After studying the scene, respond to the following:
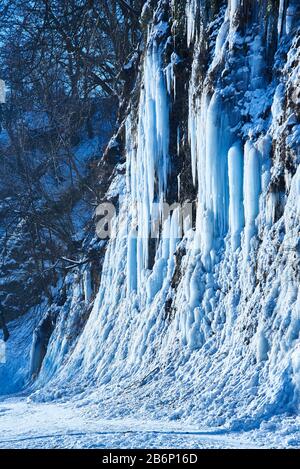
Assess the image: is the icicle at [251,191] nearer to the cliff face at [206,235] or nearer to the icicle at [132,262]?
the cliff face at [206,235]

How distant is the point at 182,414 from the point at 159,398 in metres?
0.98

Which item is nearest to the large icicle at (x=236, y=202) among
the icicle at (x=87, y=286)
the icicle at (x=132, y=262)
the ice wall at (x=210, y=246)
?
the ice wall at (x=210, y=246)

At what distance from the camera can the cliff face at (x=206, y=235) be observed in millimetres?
9984

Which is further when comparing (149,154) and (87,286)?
(87,286)

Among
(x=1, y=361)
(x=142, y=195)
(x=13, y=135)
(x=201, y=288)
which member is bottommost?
(x=1, y=361)

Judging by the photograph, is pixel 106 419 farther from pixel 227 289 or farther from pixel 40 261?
pixel 40 261

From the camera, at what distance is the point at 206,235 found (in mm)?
11977

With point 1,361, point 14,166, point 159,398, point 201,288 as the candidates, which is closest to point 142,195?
point 201,288

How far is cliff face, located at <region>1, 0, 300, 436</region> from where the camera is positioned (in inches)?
393

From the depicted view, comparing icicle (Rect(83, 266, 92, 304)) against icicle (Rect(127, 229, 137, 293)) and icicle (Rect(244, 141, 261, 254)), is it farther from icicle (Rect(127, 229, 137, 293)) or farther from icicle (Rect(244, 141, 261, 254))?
icicle (Rect(244, 141, 261, 254))

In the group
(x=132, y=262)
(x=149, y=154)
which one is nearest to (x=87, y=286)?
(x=132, y=262)

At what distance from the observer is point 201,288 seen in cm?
1193

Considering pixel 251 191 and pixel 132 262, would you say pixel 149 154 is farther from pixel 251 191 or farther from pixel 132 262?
pixel 251 191
